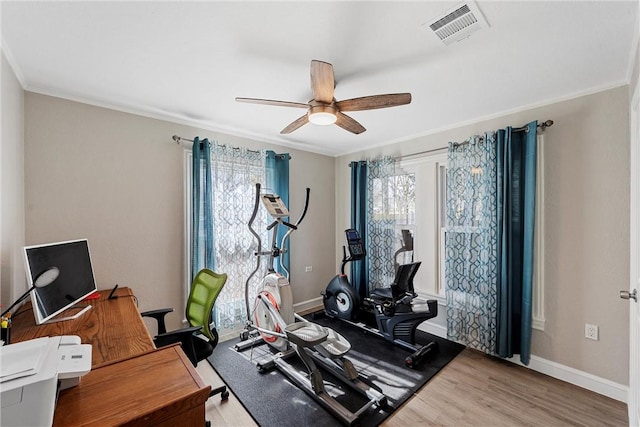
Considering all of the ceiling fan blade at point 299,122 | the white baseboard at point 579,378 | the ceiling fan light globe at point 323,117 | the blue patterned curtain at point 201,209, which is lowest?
the white baseboard at point 579,378

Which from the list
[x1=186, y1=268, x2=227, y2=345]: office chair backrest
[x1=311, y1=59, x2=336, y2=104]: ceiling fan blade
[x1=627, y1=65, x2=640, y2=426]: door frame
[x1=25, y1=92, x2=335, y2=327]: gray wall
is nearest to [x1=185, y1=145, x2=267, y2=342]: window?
[x1=25, y1=92, x2=335, y2=327]: gray wall

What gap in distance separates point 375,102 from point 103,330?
217cm

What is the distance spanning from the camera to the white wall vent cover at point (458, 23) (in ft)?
4.50

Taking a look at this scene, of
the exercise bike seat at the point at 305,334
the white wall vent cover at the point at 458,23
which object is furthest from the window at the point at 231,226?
the white wall vent cover at the point at 458,23

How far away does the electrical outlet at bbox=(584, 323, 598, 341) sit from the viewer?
222 centimetres

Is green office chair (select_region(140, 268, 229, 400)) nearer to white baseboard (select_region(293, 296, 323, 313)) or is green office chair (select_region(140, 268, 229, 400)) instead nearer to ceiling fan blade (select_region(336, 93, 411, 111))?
ceiling fan blade (select_region(336, 93, 411, 111))

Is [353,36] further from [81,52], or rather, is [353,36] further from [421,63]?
[81,52]

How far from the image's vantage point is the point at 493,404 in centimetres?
208

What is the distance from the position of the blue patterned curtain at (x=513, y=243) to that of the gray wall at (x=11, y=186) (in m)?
3.69

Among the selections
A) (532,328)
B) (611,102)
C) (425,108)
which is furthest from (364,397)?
(611,102)

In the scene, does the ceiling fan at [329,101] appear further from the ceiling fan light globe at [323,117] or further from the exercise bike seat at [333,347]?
the exercise bike seat at [333,347]

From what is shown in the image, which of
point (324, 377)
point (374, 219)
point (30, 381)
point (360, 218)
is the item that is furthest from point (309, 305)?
point (30, 381)

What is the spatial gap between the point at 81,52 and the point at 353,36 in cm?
170

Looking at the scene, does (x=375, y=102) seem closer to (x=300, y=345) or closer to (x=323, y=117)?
(x=323, y=117)
